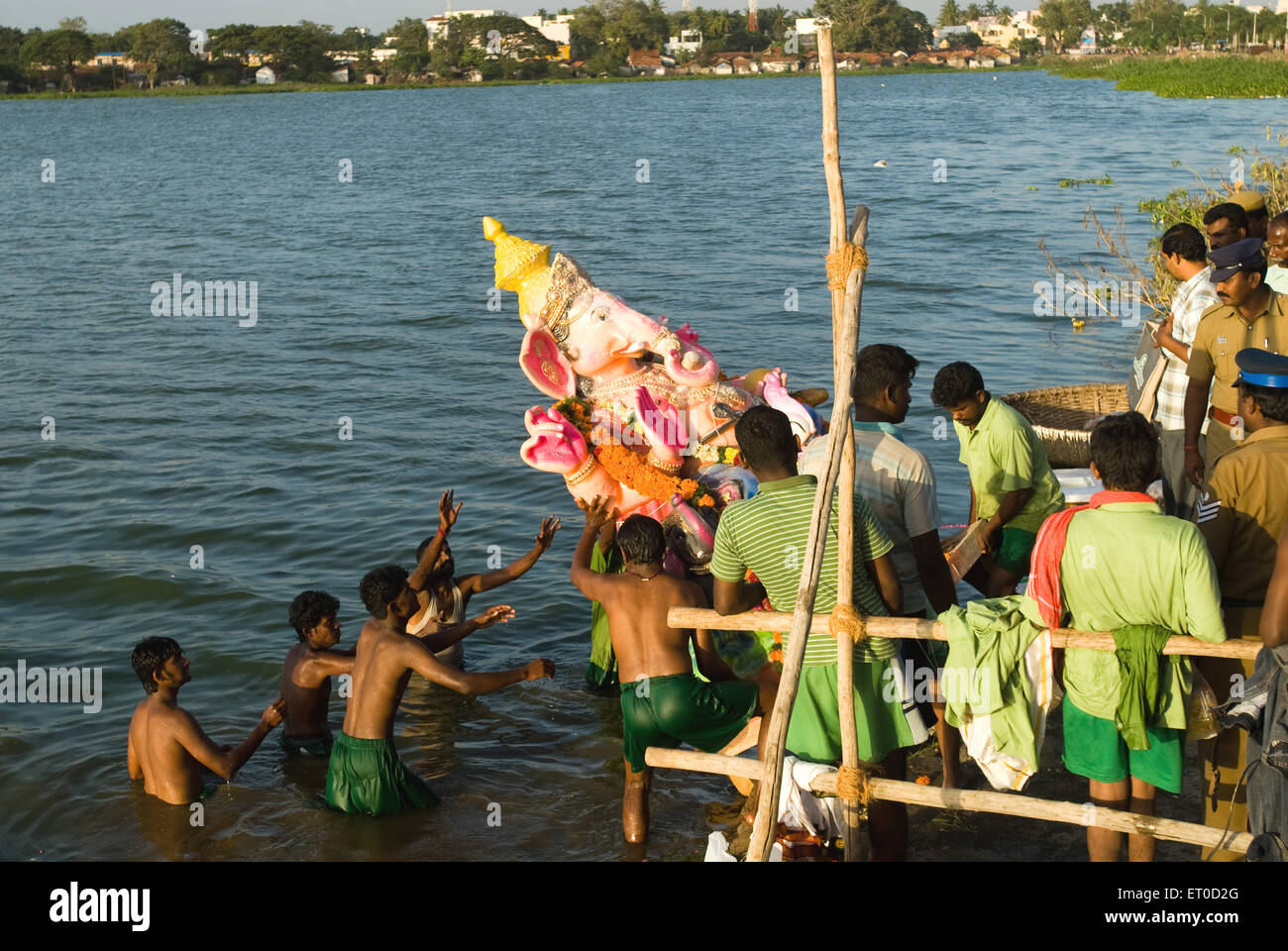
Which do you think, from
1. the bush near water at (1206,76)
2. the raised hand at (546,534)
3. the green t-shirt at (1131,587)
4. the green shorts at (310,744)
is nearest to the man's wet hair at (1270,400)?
the green t-shirt at (1131,587)

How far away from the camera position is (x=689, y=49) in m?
126

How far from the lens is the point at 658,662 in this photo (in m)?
Answer: 6.05

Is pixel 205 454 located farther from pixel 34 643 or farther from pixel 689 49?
pixel 689 49

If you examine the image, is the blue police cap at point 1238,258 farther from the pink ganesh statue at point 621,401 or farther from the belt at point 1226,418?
the pink ganesh statue at point 621,401

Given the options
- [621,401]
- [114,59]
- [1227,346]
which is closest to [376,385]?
[621,401]

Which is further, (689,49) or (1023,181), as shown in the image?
(689,49)

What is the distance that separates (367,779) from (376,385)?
1184 cm

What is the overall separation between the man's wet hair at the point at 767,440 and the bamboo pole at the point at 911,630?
2.04 ft

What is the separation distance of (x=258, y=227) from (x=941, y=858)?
3112cm

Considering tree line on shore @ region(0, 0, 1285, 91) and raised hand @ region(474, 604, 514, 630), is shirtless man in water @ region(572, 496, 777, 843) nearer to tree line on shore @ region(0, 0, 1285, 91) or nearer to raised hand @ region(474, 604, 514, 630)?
raised hand @ region(474, 604, 514, 630)

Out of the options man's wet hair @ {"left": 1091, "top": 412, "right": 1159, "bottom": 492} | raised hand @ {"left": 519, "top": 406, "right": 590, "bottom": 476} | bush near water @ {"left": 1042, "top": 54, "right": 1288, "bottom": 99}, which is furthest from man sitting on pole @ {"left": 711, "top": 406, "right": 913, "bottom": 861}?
bush near water @ {"left": 1042, "top": 54, "right": 1288, "bottom": 99}

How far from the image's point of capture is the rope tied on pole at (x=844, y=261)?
17.1 feet

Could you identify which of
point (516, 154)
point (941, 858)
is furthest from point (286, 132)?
point (941, 858)

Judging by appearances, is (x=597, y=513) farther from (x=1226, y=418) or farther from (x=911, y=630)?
(x=1226, y=418)
